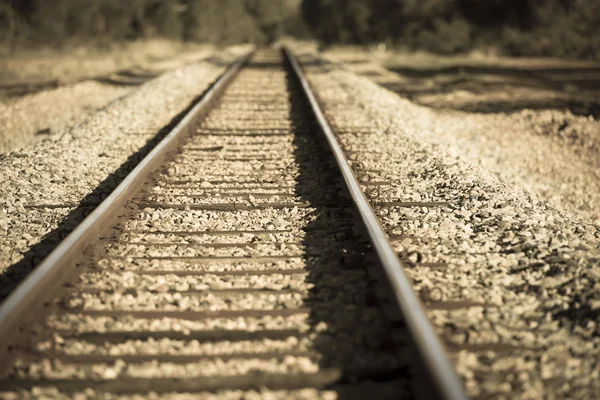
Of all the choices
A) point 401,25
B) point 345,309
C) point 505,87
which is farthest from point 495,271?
point 401,25

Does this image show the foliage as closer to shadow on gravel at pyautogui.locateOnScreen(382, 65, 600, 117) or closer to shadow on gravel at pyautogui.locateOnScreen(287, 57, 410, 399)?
shadow on gravel at pyautogui.locateOnScreen(382, 65, 600, 117)

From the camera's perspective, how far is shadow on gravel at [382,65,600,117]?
12.7 m

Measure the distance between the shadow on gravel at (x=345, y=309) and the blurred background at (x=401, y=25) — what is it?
2726 cm

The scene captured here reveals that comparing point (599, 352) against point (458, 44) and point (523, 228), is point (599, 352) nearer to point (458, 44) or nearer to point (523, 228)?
point (523, 228)

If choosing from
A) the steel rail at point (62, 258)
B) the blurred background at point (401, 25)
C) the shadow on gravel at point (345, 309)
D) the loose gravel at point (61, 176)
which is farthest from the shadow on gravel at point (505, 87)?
the blurred background at point (401, 25)

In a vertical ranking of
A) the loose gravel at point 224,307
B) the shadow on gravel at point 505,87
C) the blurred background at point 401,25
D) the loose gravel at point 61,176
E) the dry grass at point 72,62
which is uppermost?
the blurred background at point 401,25

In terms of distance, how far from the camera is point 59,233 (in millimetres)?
3934

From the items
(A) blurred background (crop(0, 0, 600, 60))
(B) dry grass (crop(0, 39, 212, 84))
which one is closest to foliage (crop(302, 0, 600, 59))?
(A) blurred background (crop(0, 0, 600, 60))

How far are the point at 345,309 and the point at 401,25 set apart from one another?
41.9m

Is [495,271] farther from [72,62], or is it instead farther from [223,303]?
[72,62]

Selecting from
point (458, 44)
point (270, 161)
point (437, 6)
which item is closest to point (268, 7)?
point (437, 6)

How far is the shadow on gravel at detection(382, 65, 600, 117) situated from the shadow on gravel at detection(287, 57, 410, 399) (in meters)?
8.69

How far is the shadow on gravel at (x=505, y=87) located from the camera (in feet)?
41.6

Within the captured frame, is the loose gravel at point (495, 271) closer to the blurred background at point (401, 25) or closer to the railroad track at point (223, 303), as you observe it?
the railroad track at point (223, 303)
